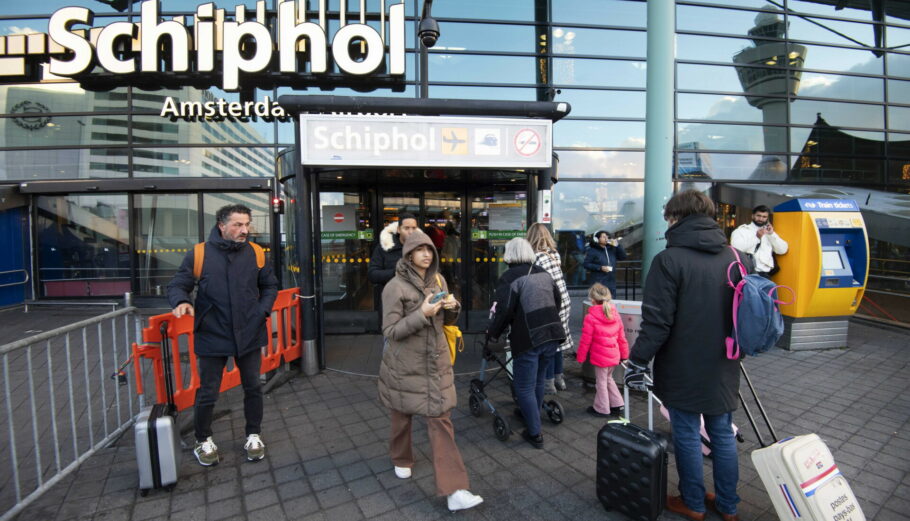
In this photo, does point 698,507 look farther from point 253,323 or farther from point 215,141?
point 215,141

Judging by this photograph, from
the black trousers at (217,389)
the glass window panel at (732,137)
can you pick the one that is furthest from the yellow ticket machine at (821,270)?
the black trousers at (217,389)

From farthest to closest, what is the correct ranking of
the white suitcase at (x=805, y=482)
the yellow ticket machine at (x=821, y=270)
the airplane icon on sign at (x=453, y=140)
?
the yellow ticket machine at (x=821, y=270)
the airplane icon on sign at (x=453, y=140)
the white suitcase at (x=805, y=482)

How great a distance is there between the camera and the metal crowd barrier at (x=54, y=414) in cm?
276

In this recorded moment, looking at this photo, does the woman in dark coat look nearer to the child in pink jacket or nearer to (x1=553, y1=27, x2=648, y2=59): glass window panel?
the child in pink jacket

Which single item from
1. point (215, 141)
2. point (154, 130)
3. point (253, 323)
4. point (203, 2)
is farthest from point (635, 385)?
point (203, 2)

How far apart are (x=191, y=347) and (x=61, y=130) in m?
10.2

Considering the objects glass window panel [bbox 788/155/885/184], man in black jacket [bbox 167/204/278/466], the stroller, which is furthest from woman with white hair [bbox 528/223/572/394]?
glass window panel [bbox 788/155/885/184]

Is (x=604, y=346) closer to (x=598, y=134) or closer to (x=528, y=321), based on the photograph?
(x=528, y=321)

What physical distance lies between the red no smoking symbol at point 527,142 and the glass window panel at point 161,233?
8.68m

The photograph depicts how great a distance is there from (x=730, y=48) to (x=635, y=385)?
12867 millimetres

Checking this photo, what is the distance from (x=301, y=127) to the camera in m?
4.57

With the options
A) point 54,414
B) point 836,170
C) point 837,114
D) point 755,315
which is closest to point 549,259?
point 755,315

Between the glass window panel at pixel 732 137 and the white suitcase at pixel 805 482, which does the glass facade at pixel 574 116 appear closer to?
the glass window panel at pixel 732 137

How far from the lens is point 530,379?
341 cm
